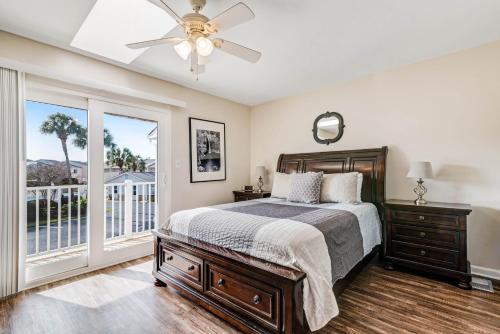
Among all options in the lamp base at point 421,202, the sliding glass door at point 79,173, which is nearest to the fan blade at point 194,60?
the sliding glass door at point 79,173

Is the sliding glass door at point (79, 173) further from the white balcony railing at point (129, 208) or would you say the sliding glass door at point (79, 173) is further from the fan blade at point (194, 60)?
the fan blade at point (194, 60)

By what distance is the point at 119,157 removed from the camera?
3.37 meters

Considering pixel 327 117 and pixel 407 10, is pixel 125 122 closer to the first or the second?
pixel 327 117

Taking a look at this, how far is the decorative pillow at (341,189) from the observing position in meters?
3.05

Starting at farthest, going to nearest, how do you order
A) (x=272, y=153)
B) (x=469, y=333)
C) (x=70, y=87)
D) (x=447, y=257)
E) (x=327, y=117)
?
1. (x=272, y=153)
2. (x=327, y=117)
3. (x=70, y=87)
4. (x=447, y=257)
5. (x=469, y=333)

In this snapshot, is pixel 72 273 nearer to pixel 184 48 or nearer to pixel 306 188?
pixel 184 48

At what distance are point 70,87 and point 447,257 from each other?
Result: 456cm

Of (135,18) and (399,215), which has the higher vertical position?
(135,18)

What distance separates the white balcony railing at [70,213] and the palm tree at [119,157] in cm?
37

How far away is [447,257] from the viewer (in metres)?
2.55

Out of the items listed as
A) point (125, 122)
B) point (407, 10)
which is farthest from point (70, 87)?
point (407, 10)

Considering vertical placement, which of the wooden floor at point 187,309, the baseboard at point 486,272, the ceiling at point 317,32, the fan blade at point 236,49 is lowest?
the wooden floor at point 187,309

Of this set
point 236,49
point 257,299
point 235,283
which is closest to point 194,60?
point 236,49

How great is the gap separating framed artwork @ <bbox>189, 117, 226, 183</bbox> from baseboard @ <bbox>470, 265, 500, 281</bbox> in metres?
3.64
